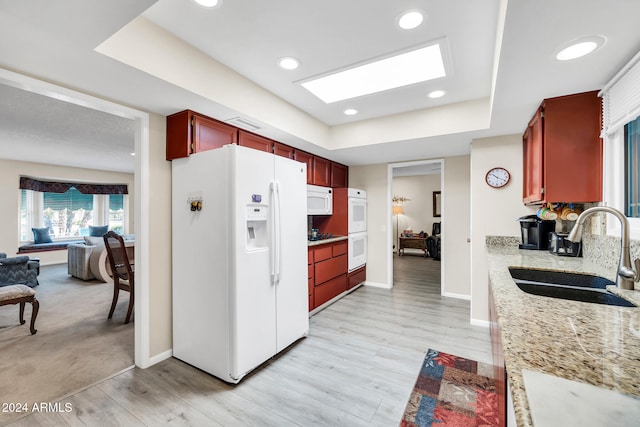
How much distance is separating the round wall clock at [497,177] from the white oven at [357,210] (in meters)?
1.89

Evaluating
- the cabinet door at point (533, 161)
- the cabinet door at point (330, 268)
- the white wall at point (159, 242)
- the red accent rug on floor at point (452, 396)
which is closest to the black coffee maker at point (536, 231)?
the cabinet door at point (533, 161)

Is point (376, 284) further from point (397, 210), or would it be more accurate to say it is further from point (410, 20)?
point (397, 210)

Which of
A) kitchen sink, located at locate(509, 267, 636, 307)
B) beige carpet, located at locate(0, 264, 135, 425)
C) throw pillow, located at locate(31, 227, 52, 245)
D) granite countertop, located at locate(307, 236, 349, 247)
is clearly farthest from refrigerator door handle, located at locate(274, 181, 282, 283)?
throw pillow, located at locate(31, 227, 52, 245)

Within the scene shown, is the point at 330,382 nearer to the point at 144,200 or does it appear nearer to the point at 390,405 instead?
the point at 390,405

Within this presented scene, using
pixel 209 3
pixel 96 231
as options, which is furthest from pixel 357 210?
pixel 96 231

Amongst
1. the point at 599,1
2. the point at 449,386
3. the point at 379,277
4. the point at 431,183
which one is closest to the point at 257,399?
the point at 449,386

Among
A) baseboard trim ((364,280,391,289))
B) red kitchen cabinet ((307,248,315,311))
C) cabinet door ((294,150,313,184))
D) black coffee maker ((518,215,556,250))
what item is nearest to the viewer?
black coffee maker ((518,215,556,250))

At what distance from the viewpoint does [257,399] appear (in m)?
1.94

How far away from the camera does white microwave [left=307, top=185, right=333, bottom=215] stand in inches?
154

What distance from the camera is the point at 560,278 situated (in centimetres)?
181

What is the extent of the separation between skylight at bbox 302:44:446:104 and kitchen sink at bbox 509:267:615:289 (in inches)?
67.2

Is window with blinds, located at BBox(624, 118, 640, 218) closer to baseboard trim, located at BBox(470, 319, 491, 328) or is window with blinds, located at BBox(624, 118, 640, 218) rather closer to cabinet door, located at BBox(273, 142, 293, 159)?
baseboard trim, located at BBox(470, 319, 491, 328)

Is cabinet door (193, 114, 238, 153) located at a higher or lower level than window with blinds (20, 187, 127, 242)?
higher

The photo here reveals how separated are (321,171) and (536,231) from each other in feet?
8.92
